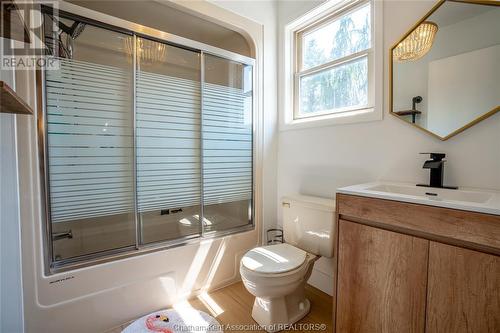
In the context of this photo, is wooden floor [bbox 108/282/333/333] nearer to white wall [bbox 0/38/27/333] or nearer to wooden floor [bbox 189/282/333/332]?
wooden floor [bbox 189/282/333/332]

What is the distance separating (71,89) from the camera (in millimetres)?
1495

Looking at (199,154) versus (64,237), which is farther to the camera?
(199,154)

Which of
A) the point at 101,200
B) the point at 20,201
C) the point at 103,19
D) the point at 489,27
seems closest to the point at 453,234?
A: the point at 489,27

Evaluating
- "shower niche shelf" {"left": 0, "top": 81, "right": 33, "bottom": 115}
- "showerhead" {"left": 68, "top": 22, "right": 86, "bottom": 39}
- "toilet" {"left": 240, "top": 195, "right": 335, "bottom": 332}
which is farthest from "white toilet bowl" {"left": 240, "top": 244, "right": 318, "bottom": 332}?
"showerhead" {"left": 68, "top": 22, "right": 86, "bottom": 39}

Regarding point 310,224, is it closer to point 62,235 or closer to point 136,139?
point 136,139

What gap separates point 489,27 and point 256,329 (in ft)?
7.13

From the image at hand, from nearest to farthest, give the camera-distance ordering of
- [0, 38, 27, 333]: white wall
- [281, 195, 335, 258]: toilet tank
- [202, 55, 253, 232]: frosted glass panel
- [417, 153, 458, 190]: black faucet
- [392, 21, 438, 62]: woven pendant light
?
[0, 38, 27, 333]: white wall
[417, 153, 458, 190]: black faucet
[392, 21, 438, 62]: woven pendant light
[281, 195, 335, 258]: toilet tank
[202, 55, 253, 232]: frosted glass panel

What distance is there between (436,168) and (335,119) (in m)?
0.77

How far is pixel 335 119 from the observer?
1.89 meters

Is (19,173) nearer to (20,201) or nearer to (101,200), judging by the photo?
(20,201)

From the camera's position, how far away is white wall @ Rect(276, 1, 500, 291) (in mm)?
1288

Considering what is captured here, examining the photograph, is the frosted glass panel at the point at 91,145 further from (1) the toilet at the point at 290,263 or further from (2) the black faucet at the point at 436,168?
(2) the black faucet at the point at 436,168
